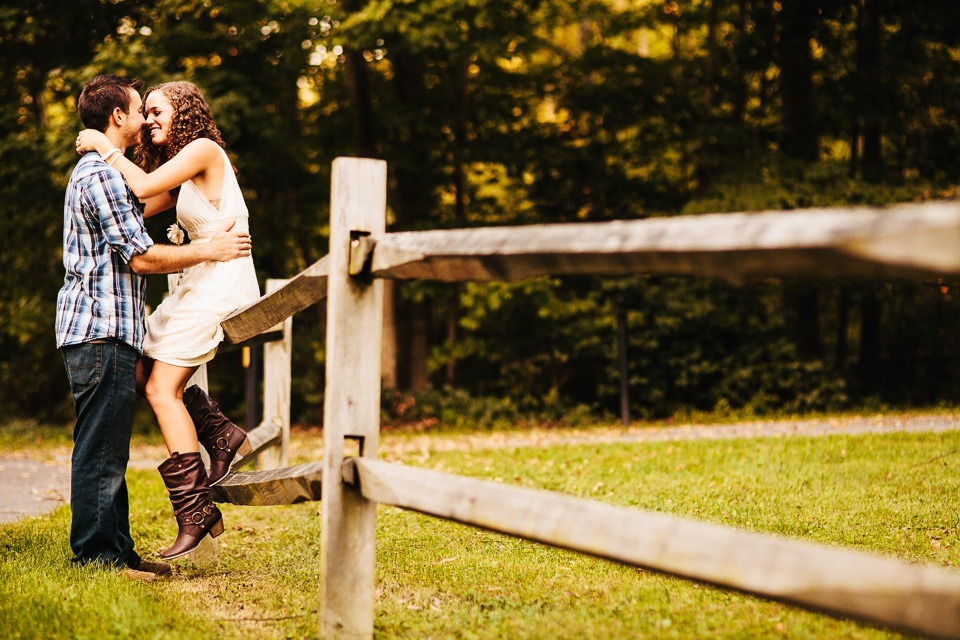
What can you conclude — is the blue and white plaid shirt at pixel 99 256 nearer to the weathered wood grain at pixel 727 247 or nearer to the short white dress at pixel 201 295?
the short white dress at pixel 201 295

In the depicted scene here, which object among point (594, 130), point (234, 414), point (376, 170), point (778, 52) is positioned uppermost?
point (778, 52)

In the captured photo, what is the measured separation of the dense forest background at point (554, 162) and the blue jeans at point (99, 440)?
32.8ft

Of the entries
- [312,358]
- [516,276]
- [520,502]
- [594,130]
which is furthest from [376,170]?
[594,130]

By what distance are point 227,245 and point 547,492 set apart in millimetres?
1914

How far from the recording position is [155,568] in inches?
160

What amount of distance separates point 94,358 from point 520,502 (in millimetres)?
2207

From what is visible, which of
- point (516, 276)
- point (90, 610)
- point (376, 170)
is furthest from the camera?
point (90, 610)

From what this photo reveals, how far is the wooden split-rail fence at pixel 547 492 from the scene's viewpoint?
1.71m

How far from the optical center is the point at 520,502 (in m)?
2.46

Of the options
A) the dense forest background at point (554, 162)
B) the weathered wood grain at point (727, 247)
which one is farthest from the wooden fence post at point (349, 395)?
the dense forest background at point (554, 162)

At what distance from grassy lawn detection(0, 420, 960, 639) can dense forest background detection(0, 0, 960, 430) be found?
24.8 ft

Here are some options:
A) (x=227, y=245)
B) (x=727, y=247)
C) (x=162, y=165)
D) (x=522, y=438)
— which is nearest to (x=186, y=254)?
(x=227, y=245)

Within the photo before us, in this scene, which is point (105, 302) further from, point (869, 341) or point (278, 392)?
point (869, 341)

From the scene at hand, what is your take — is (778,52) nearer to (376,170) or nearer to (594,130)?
(594,130)
